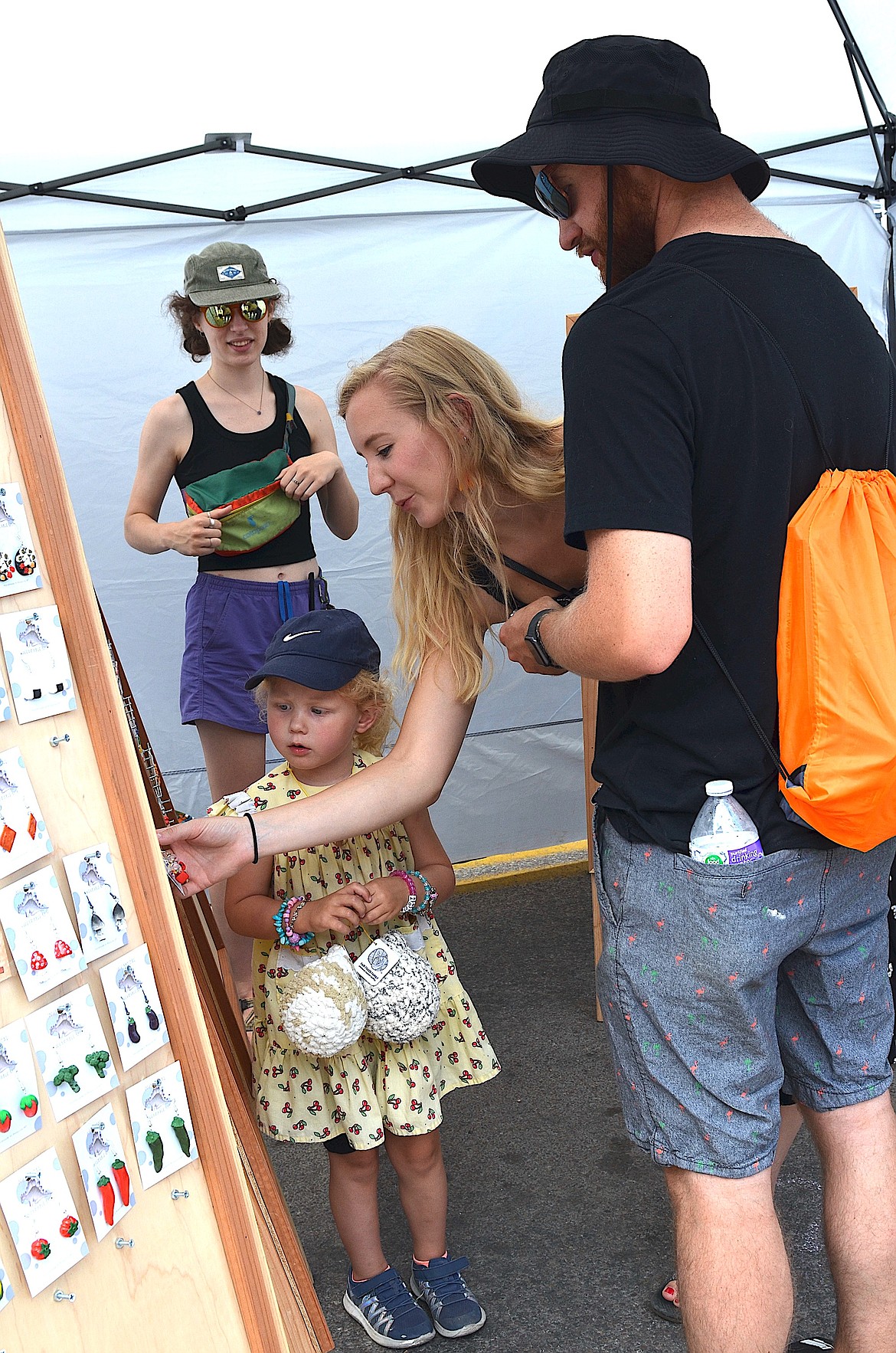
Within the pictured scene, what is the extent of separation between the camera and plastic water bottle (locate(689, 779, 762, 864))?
133 cm

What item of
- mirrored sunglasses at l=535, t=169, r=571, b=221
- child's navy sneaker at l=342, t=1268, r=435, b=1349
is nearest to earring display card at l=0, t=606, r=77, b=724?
mirrored sunglasses at l=535, t=169, r=571, b=221

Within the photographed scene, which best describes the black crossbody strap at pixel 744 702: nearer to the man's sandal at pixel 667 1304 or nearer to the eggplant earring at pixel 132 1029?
the eggplant earring at pixel 132 1029

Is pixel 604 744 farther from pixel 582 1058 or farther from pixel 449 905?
pixel 449 905

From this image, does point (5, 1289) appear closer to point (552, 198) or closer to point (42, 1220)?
point (42, 1220)

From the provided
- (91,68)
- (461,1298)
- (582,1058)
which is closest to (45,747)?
(461,1298)

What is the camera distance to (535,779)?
4.15 meters

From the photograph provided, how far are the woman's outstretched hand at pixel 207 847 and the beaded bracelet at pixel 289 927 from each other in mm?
281

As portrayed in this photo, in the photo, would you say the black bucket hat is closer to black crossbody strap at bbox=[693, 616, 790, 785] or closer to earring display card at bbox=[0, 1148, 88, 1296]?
black crossbody strap at bbox=[693, 616, 790, 785]

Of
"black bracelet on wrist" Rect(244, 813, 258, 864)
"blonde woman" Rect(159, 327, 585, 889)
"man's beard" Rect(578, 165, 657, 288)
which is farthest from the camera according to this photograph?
"blonde woman" Rect(159, 327, 585, 889)

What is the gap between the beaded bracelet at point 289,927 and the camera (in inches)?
74.4

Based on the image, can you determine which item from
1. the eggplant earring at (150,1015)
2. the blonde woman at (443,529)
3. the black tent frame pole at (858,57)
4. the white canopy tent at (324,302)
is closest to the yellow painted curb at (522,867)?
the white canopy tent at (324,302)

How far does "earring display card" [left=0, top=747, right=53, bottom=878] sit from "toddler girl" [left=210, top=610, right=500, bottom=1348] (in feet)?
2.73

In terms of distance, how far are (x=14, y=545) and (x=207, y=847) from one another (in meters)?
0.64

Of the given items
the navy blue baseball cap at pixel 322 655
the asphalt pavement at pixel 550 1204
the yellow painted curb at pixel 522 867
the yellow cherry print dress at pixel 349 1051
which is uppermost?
the navy blue baseball cap at pixel 322 655
